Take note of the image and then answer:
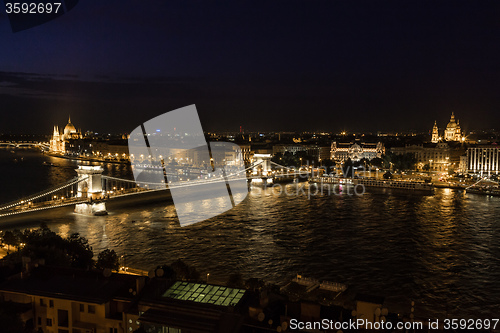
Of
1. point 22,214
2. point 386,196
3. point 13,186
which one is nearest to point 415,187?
point 386,196

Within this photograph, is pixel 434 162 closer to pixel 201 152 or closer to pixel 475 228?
pixel 201 152

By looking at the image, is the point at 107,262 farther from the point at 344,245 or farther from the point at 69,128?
the point at 69,128

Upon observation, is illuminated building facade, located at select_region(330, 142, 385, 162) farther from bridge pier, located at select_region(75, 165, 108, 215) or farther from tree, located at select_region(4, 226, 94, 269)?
tree, located at select_region(4, 226, 94, 269)

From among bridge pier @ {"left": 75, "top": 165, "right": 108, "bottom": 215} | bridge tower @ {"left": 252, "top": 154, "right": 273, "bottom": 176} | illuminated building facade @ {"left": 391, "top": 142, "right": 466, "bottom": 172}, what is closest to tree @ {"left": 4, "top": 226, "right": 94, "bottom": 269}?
bridge pier @ {"left": 75, "top": 165, "right": 108, "bottom": 215}

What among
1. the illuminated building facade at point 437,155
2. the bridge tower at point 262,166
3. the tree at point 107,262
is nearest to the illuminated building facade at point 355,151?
the illuminated building facade at point 437,155

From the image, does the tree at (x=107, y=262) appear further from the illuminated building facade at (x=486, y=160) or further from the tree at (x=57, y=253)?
the illuminated building facade at (x=486, y=160)
